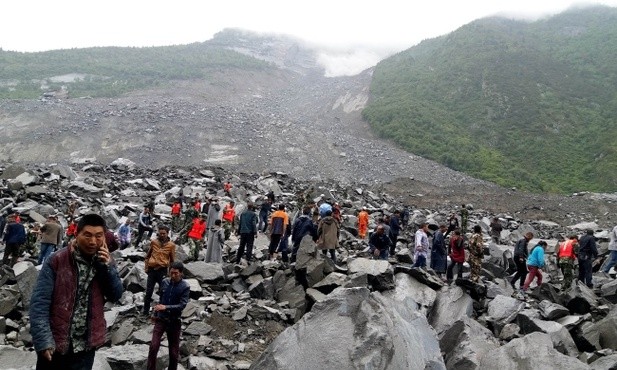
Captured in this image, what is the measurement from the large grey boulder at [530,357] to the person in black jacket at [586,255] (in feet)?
22.0

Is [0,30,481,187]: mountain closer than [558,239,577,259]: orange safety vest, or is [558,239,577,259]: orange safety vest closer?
[558,239,577,259]: orange safety vest

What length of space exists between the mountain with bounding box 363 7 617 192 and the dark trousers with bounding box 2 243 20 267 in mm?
43654

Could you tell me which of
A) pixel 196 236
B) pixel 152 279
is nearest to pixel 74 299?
pixel 152 279

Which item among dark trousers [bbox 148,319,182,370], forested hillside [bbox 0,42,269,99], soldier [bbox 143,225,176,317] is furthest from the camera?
forested hillside [bbox 0,42,269,99]

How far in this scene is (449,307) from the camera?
339 inches

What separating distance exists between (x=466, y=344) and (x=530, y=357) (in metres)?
0.78

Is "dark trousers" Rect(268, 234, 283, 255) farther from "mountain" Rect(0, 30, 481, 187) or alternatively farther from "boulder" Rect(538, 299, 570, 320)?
"mountain" Rect(0, 30, 481, 187)

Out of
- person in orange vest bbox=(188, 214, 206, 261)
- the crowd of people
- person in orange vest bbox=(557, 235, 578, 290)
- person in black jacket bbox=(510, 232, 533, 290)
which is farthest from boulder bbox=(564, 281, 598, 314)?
person in orange vest bbox=(188, 214, 206, 261)

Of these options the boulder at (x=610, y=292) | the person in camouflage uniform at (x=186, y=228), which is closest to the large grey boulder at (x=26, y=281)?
the person in camouflage uniform at (x=186, y=228)

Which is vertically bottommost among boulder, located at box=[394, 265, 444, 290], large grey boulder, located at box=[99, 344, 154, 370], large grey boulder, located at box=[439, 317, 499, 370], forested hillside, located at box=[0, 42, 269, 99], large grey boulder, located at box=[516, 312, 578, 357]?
large grey boulder, located at box=[516, 312, 578, 357]

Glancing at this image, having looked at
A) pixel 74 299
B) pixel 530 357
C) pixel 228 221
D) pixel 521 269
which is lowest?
pixel 228 221

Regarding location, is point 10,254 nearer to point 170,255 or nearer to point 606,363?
point 170,255

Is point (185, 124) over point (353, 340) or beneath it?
beneath

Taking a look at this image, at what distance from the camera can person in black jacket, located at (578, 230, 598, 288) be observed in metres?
11.7
